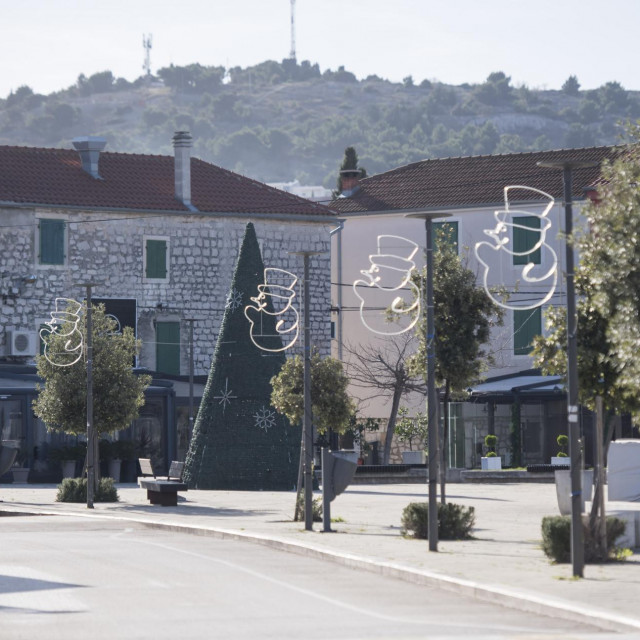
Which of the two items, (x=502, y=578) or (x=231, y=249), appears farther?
(x=231, y=249)

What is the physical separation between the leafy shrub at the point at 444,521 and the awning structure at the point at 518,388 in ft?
81.4

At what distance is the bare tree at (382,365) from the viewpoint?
55709 millimetres

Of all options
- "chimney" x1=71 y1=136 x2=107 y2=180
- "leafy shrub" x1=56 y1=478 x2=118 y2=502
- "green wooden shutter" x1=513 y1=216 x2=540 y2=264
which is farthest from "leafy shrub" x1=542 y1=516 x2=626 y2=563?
"chimney" x1=71 y1=136 x2=107 y2=180

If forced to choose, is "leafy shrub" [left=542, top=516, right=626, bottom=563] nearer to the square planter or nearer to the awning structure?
the square planter

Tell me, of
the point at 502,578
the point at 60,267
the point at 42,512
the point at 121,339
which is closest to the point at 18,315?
the point at 60,267

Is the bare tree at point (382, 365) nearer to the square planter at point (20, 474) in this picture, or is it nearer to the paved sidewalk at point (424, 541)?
the paved sidewalk at point (424, 541)

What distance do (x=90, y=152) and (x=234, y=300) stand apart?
49.2ft

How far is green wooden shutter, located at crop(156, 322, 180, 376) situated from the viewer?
1993 inches

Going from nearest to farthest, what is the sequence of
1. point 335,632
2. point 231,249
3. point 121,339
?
point 335,632, point 121,339, point 231,249

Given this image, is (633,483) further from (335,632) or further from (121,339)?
(335,632)

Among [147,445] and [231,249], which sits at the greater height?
→ [231,249]

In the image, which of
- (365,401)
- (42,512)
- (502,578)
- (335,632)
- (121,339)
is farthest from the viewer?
(365,401)

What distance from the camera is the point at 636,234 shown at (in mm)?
16812

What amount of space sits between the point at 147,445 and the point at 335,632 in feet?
114
